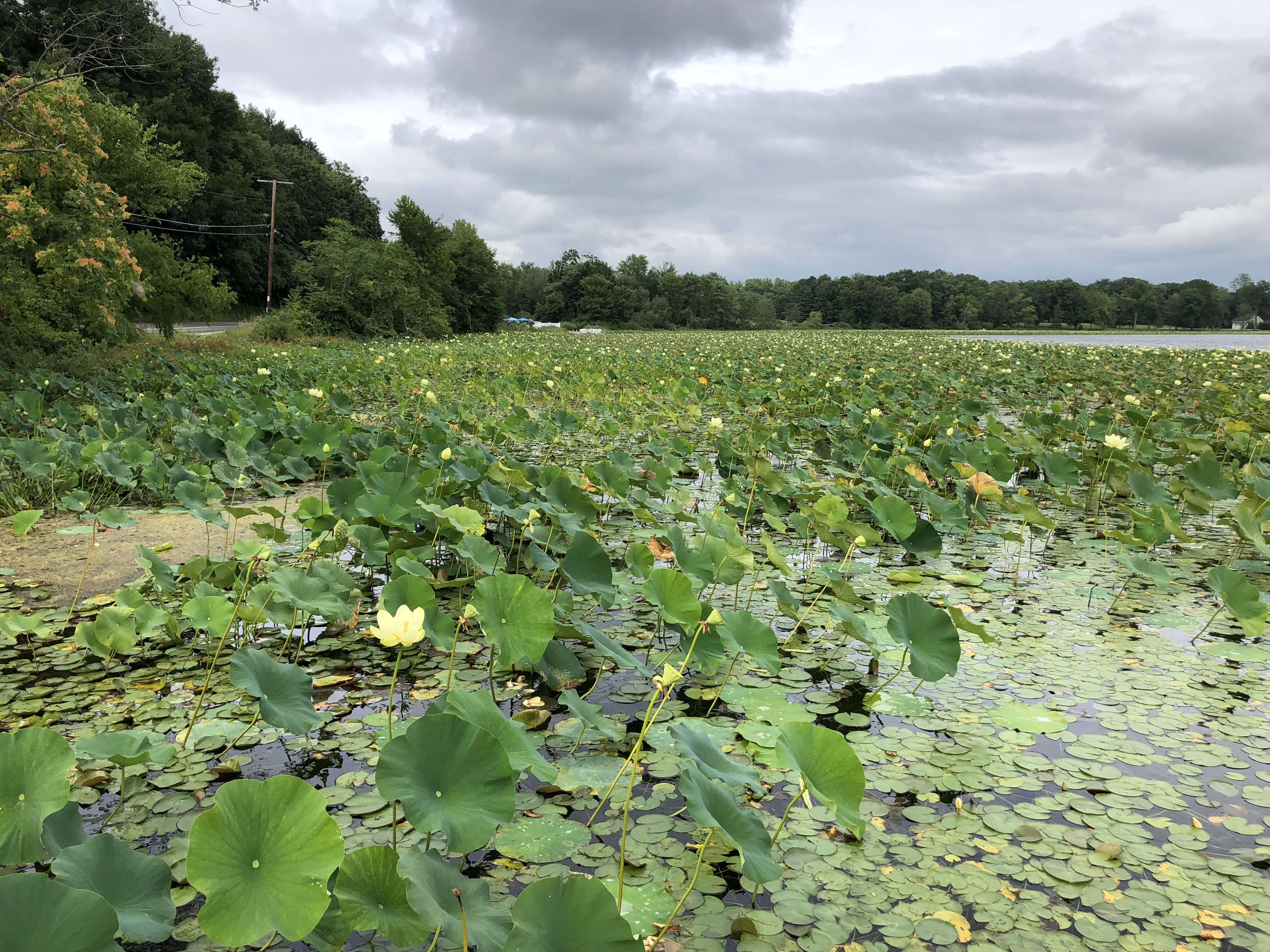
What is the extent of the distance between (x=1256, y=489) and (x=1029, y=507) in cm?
89

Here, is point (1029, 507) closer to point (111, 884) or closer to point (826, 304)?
point (111, 884)

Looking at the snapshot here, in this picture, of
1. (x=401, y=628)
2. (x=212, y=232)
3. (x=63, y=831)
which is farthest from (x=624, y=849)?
(x=212, y=232)

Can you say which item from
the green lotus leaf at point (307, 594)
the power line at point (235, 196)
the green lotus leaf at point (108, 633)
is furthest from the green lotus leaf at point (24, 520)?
the power line at point (235, 196)

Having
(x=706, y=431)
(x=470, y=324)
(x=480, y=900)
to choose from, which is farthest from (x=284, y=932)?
(x=470, y=324)

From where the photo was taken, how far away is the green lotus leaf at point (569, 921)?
2.77 feet

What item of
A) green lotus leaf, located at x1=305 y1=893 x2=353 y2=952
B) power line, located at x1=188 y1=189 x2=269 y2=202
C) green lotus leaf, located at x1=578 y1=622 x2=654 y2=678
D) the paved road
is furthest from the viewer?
power line, located at x1=188 y1=189 x2=269 y2=202

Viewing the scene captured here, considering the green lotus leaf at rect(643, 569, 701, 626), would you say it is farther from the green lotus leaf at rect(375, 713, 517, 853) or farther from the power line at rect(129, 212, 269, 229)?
the power line at rect(129, 212, 269, 229)

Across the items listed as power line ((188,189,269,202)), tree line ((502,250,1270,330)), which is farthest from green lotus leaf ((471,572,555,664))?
tree line ((502,250,1270,330))

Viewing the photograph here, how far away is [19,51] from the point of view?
1788 centimetres

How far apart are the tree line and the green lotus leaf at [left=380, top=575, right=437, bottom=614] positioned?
134ft

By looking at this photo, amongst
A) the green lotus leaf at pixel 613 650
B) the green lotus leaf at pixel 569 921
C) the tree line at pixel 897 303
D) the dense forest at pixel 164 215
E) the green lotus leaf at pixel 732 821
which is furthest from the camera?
the tree line at pixel 897 303

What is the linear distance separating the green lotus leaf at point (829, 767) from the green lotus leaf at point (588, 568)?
0.92 m

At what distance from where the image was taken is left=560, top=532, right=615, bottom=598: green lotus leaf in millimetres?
2068

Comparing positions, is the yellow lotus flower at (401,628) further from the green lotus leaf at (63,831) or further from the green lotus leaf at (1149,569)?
the green lotus leaf at (1149,569)
